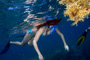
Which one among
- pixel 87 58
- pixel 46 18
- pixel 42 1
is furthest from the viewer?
pixel 87 58

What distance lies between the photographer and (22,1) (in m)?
6.86

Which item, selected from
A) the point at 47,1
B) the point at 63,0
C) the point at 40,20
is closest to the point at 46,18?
the point at 40,20

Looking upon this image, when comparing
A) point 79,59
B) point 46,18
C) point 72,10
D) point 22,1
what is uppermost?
point 22,1

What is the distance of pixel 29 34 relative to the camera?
8.05 meters

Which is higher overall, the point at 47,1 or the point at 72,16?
the point at 47,1

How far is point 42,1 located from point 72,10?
14.6ft

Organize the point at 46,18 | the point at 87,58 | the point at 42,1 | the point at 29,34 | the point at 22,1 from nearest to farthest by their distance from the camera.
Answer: the point at 22,1 → the point at 42,1 → the point at 29,34 → the point at 46,18 → the point at 87,58

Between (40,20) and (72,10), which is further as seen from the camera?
(40,20)

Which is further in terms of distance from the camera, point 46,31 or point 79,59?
point 79,59

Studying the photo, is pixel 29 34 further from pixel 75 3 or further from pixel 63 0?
pixel 75 3

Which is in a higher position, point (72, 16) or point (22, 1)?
point (22, 1)

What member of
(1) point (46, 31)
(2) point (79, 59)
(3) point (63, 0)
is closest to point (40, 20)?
(1) point (46, 31)

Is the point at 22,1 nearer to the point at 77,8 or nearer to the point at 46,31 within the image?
the point at 46,31

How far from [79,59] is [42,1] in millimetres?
14960
